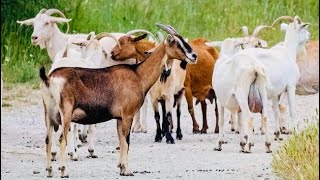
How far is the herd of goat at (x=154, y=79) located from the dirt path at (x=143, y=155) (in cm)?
25

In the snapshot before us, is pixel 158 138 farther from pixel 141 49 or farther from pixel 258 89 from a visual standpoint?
pixel 258 89

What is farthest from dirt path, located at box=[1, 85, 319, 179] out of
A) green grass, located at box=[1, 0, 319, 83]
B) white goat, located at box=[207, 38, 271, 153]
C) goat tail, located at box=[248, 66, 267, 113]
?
green grass, located at box=[1, 0, 319, 83]

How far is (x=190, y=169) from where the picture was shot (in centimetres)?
1426

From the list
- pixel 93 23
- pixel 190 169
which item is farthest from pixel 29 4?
pixel 190 169

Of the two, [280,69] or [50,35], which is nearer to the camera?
[280,69]

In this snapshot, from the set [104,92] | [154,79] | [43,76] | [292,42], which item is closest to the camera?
[43,76]

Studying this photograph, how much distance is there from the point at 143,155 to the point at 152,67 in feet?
5.64

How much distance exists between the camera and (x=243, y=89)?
1591cm

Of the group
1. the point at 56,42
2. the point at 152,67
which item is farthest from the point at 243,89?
the point at 56,42

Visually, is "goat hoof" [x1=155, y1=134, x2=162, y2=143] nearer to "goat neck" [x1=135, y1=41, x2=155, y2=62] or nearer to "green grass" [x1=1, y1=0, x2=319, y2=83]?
"goat neck" [x1=135, y1=41, x2=155, y2=62]

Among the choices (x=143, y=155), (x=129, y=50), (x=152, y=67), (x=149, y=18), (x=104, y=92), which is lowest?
(x=143, y=155)

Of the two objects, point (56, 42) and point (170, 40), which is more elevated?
point (56, 42)

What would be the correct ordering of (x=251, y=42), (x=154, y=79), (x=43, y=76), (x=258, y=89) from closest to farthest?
(x=43, y=76) → (x=154, y=79) → (x=258, y=89) → (x=251, y=42)

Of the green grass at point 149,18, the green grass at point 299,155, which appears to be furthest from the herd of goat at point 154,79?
the green grass at point 299,155
